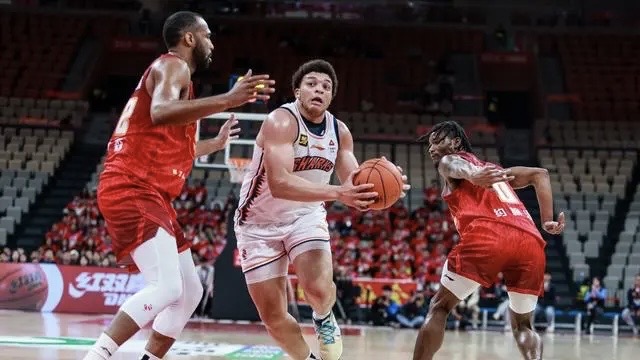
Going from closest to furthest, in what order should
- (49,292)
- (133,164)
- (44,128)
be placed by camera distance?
(133,164), (49,292), (44,128)

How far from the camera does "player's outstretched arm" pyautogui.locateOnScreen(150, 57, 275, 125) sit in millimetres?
4406

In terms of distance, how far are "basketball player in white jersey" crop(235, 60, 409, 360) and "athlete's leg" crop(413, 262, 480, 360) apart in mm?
680

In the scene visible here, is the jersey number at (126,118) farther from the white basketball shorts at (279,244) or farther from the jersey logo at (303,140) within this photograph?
the white basketball shorts at (279,244)

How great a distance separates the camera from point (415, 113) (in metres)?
24.5

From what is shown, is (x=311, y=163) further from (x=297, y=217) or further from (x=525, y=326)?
(x=525, y=326)

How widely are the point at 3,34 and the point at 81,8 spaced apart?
2.50m

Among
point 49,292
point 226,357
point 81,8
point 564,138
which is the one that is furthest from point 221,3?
point 226,357

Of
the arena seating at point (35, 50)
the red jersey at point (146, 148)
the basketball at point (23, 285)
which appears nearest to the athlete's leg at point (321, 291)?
the red jersey at point (146, 148)

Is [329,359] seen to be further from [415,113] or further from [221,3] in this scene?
[221,3]

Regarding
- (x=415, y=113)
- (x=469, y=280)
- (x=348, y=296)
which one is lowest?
(x=348, y=296)

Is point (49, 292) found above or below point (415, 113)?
below

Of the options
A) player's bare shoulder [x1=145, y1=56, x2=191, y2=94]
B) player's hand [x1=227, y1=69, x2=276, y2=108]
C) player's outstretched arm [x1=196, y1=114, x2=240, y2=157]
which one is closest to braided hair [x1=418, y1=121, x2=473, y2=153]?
player's outstretched arm [x1=196, y1=114, x2=240, y2=157]

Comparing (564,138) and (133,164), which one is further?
(564,138)

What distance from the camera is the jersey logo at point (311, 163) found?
5.32 meters
